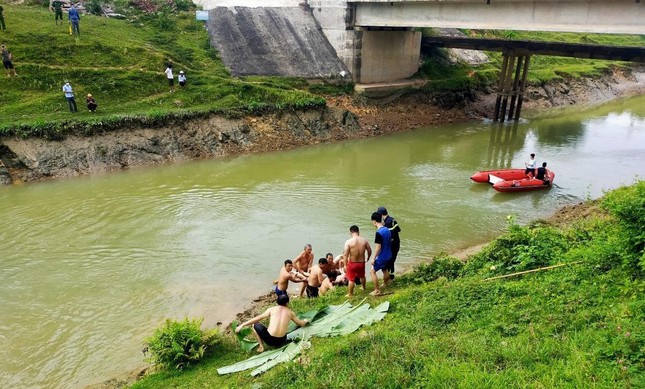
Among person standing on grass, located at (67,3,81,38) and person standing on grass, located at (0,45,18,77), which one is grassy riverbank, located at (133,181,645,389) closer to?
person standing on grass, located at (0,45,18,77)

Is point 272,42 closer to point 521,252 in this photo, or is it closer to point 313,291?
point 313,291

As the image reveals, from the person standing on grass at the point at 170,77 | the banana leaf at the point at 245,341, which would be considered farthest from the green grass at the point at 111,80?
the banana leaf at the point at 245,341

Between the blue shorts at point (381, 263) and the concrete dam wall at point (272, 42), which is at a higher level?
the concrete dam wall at point (272, 42)

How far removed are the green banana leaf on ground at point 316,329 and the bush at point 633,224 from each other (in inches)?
161

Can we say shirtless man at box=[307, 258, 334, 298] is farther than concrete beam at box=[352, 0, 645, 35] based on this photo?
No

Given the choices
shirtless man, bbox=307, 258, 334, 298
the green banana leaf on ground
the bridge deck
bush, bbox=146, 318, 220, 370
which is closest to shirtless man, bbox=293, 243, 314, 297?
shirtless man, bbox=307, 258, 334, 298

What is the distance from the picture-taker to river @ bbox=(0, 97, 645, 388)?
413 inches

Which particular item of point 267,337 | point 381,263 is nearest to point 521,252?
point 381,263

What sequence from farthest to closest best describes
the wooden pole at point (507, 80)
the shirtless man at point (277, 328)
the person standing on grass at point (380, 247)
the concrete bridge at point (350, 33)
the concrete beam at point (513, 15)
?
the wooden pole at point (507, 80), the concrete bridge at point (350, 33), the concrete beam at point (513, 15), the person standing on grass at point (380, 247), the shirtless man at point (277, 328)

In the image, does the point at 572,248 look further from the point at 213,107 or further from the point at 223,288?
the point at 213,107

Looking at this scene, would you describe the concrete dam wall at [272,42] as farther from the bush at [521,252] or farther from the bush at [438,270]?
the bush at [521,252]

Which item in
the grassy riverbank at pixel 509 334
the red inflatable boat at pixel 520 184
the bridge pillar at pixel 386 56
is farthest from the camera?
the bridge pillar at pixel 386 56

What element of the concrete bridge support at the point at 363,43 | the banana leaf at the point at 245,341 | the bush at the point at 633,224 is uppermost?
the concrete bridge support at the point at 363,43

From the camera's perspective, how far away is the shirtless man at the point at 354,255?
9.76 metres
